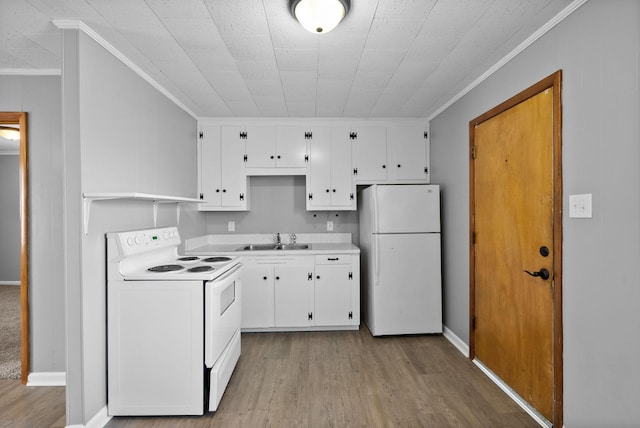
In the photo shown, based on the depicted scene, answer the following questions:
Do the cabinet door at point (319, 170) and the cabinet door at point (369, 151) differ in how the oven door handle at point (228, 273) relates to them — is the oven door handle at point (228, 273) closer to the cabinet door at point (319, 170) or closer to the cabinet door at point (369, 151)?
the cabinet door at point (319, 170)

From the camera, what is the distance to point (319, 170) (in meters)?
3.54

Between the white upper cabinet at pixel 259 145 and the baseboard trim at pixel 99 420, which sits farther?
the white upper cabinet at pixel 259 145

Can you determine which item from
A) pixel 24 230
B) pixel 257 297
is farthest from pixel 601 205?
pixel 24 230

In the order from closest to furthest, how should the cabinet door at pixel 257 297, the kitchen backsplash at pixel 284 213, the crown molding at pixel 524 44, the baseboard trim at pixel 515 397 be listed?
the crown molding at pixel 524 44 → the baseboard trim at pixel 515 397 → the cabinet door at pixel 257 297 → the kitchen backsplash at pixel 284 213

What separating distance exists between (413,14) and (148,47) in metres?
1.68

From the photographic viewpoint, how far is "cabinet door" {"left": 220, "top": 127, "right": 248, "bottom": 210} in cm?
350

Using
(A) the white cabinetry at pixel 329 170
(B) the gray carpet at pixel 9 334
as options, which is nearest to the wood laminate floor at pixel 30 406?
→ (B) the gray carpet at pixel 9 334

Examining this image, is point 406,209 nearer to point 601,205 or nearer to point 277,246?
point 277,246

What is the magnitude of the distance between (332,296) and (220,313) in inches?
56.9

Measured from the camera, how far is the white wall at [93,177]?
1.71 m

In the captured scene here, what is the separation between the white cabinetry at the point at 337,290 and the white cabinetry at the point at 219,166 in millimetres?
1303

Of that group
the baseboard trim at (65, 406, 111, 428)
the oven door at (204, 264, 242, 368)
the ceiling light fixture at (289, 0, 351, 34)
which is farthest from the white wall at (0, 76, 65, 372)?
the ceiling light fixture at (289, 0, 351, 34)

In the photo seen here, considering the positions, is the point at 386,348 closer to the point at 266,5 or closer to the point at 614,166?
the point at 614,166

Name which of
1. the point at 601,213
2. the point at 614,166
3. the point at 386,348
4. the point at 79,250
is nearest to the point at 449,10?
the point at 614,166
